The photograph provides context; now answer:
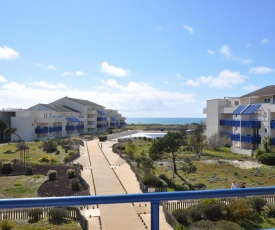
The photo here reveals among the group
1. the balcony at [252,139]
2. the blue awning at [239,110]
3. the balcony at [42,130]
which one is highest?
the blue awning at [239,110]

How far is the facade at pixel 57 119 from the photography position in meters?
63.8

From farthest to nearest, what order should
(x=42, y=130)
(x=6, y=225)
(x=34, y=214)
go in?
(x=42, y=130)
(x=34, y=214)
(x=6, y=225)

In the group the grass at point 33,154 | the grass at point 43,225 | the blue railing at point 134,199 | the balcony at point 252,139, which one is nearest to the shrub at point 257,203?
the grass at point 43,225

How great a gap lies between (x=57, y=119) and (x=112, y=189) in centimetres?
5088

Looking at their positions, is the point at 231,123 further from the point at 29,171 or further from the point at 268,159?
the point at 29,171

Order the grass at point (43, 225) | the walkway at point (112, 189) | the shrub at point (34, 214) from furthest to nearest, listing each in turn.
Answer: the shrub at point (34, 214) → the walkway at point (112, 189) → the grass at point (43, 225)

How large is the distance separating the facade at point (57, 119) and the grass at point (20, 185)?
36.8 m

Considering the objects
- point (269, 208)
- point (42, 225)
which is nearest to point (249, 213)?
point (269, 208)

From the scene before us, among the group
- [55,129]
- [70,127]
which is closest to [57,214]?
[55,129]

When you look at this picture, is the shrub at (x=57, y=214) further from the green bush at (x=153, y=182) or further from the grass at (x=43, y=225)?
the green bush at (x=153, y=182)

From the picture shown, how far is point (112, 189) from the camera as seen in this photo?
24.2m

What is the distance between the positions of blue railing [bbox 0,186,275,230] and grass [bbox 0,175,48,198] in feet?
67.0

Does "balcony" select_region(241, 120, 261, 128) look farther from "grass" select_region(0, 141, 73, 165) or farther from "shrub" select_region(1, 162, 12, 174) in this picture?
"shrub" select_region(1, 162, 12, 174)

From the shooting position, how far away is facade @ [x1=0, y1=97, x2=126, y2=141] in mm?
63812
